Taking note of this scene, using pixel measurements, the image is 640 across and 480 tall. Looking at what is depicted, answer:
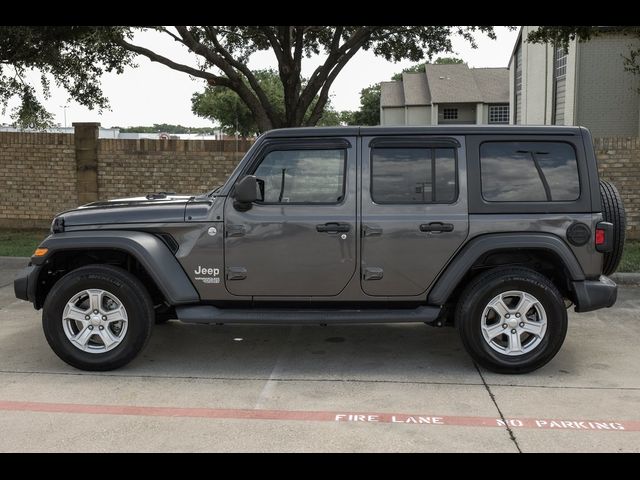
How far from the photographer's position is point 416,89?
203 ft

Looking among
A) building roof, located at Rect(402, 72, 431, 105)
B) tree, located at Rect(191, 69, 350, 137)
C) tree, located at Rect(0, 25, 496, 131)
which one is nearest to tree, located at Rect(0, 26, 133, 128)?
tree, located at Rect(0, 25, 496, 131)

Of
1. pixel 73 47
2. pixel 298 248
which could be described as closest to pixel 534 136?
pixel 298 248

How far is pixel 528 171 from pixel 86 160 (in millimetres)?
9540

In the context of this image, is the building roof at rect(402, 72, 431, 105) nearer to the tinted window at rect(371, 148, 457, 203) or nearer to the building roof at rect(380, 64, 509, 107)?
the building roof at rect(380, 64, 509, 107)

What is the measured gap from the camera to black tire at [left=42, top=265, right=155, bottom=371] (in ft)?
16.8

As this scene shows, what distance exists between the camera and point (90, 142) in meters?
12.6

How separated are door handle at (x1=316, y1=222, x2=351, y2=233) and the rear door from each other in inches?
5.4

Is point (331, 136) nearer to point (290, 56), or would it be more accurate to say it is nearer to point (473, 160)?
point (473, 160)

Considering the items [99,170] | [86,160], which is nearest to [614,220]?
[99,170]

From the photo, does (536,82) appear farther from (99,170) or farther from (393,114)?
(393,114)

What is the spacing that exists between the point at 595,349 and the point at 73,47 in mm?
11548

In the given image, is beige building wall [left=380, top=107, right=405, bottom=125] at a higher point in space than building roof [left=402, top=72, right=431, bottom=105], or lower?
lower

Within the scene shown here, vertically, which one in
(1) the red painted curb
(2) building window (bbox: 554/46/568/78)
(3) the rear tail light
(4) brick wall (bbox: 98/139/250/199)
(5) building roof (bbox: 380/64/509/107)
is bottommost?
(1) the red painted curb
